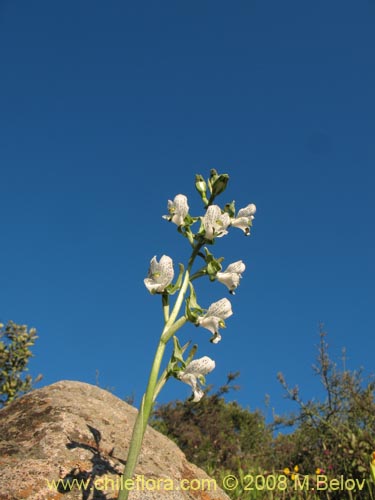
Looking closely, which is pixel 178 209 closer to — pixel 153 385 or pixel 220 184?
pixel 220 184

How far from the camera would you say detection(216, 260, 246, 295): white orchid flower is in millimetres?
3664

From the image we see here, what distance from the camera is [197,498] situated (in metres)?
4.37

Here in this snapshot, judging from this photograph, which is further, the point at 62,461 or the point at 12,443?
the point at 12,443

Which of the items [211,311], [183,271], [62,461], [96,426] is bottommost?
[62,461]

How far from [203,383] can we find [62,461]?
1336mm

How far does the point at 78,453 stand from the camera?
3.84 metres

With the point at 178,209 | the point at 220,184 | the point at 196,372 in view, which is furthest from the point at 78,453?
the point at 220,184

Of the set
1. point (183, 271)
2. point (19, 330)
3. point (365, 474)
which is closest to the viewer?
point (183, 271)

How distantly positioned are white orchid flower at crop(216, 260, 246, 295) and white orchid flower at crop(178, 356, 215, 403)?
0.64 m

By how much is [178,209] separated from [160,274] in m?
0.55

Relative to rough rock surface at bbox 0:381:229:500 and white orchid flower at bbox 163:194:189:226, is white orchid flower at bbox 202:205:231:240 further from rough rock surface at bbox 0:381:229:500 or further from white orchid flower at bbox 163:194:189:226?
rough rock surface at bbox 0:381:229:500

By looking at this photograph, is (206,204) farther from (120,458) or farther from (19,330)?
(19,330)

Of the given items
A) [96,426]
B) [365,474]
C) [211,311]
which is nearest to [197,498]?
[96,426]

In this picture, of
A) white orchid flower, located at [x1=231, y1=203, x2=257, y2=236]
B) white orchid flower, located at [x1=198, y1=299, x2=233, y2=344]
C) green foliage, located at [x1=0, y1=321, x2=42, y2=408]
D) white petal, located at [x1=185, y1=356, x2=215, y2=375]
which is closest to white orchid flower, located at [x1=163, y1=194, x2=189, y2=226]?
white orchid flower, located at [x1=231, y1=203, x2=257, y2=236]
